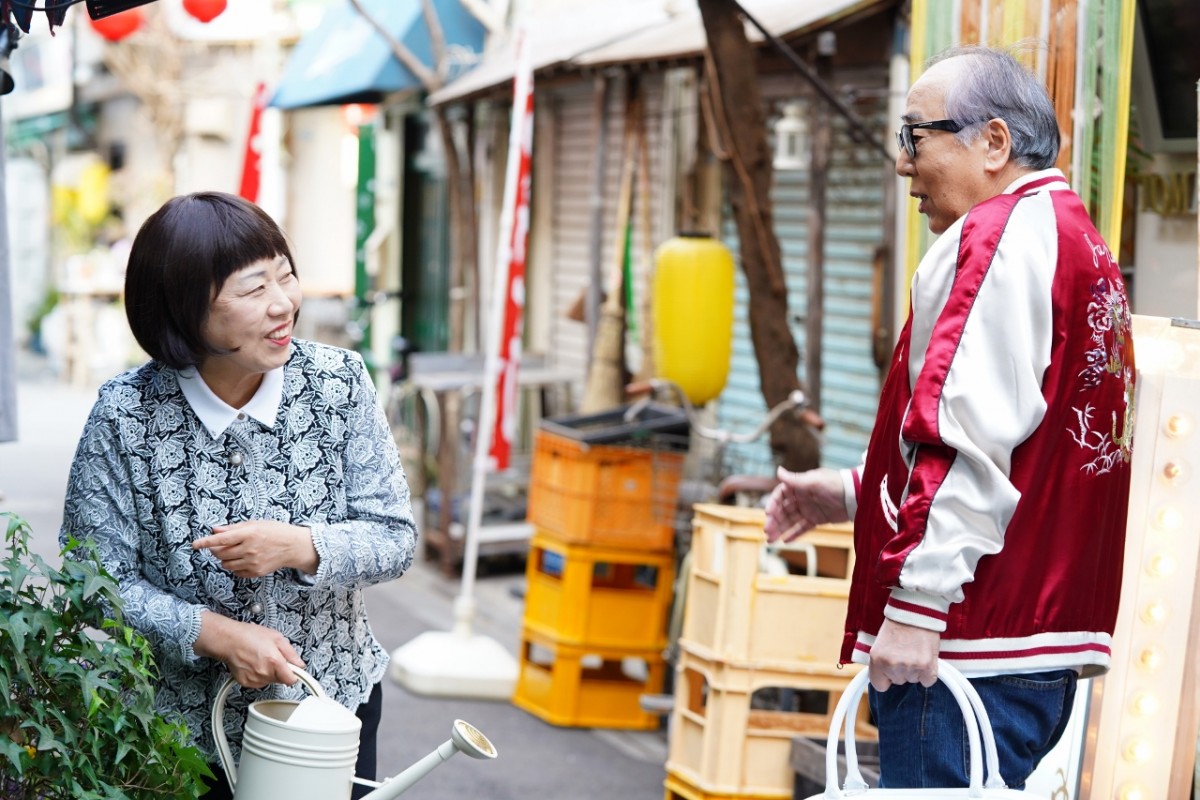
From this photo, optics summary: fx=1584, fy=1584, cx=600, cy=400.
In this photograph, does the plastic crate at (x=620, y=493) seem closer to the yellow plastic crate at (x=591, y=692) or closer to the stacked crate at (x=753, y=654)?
the yellow plastic crate at (x=591, y=692)

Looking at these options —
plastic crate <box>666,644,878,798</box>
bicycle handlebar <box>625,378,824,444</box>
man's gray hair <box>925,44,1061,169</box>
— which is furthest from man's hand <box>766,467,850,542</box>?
bicycle handlebar <box>625,378,824,444</box>

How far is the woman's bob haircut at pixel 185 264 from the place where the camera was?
2.85 metres

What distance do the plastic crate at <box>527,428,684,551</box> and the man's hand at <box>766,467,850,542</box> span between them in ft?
11.6

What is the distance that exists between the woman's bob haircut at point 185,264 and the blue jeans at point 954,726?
1393 mm

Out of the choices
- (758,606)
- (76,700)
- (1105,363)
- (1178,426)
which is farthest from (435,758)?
(758,606)

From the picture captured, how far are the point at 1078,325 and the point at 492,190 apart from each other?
1151 cm

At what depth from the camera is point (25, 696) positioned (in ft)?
8.27

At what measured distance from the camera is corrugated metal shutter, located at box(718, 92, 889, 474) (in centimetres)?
896

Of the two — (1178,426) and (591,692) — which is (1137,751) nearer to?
(1178,426)

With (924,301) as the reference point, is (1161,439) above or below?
below

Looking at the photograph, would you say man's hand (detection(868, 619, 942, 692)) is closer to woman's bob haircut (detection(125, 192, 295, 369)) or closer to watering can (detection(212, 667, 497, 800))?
A: watering can (detection(212, 667, 497, 800))

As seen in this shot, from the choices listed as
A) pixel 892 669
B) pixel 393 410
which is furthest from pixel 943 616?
pixel 393 410

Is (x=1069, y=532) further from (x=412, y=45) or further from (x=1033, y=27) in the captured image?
(x=412, y=45)

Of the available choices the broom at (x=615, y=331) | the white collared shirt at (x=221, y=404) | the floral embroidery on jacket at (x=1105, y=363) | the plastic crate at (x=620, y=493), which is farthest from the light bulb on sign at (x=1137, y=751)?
the broom at (x=615, y=331)
